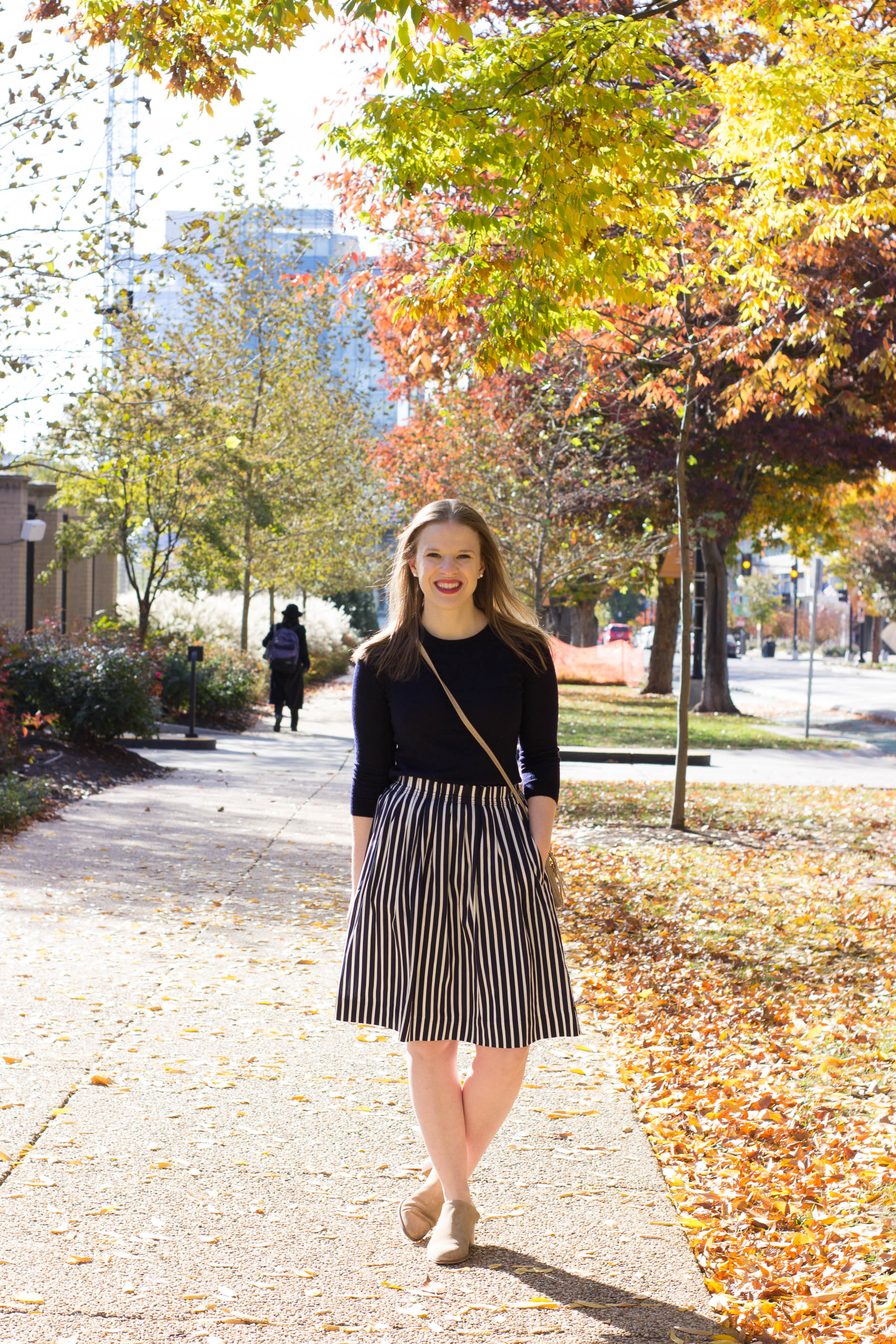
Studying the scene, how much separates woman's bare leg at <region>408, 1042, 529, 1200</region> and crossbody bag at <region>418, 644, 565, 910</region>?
16.3 inches

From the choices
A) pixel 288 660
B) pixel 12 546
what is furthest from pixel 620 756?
pixel 12 546

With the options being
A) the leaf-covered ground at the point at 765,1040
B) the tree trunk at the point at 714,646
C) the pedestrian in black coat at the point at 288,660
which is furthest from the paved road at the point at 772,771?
the tree trunk at the point at 714,646

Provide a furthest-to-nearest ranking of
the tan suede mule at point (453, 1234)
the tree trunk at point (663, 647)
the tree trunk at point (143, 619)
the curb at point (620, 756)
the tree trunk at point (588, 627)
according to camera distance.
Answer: the tree trunk at point (588, 627) < the tree trunk at point (663, 647) < the tree trunk at point (143, 619) < the curb at point (620, 756) < the tan suede mule at point (453, 1234)

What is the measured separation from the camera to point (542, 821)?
3500mm

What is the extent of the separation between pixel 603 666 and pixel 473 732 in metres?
36.4

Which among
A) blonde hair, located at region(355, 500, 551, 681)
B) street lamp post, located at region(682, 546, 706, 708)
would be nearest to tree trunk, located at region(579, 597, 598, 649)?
street lamp post, located at region(682, 546, 706, 708)

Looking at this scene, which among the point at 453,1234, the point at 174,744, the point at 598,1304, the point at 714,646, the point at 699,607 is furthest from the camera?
the point at 699,607

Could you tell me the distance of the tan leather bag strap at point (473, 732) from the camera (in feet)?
11.3

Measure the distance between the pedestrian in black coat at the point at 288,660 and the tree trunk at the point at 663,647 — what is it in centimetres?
1367

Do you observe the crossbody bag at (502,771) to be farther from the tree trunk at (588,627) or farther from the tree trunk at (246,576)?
the tree trunk at (588,627)

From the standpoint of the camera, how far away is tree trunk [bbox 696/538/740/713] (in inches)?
Answer: 1021

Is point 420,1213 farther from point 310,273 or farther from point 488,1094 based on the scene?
point 310,273

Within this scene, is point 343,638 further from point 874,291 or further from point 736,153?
point 736,153

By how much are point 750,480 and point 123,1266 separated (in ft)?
75.4
